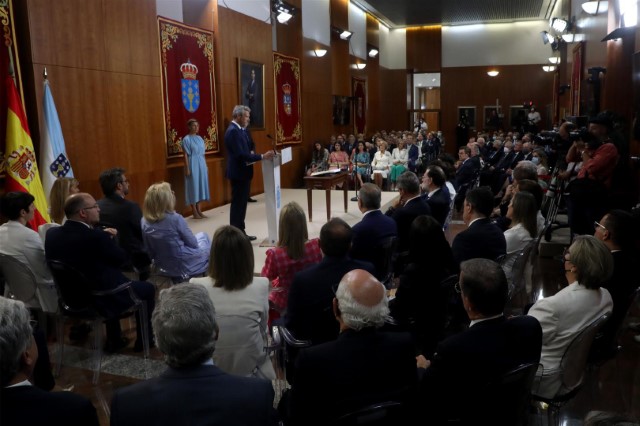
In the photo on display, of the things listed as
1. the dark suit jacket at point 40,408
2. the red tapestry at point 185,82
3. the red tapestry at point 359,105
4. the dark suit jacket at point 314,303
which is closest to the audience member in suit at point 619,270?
the dark suit jacket at point 314,303

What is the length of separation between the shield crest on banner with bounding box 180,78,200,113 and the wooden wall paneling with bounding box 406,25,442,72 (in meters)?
13.6

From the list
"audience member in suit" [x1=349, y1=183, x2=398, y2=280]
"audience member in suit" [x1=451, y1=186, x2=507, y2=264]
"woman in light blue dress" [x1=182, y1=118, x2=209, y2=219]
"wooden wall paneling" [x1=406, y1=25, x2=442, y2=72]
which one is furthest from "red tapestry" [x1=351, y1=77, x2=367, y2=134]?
"audience member in suit" [x1=451, y1=186, x2=507, y2=264]

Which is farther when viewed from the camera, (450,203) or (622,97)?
(622,97)

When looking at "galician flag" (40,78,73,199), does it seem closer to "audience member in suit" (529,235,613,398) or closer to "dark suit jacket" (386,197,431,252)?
"dark suit jacket" (386,197,431,252)

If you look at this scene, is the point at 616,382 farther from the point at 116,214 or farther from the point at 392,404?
the point at 116,214

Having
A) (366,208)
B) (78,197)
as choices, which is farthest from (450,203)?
(78,197)

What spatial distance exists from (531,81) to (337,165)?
11.3 m

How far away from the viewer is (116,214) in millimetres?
4281

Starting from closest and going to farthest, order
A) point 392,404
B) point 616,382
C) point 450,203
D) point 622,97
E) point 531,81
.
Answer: point 392,404
point 616,382
point 450,203
point 622,97
point 531,81

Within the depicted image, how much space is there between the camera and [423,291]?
9.95ft

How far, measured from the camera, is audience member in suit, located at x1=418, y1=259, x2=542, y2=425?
1939mm

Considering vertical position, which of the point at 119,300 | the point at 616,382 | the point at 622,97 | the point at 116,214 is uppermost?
the point at 622,97

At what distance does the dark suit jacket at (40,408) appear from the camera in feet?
4.56

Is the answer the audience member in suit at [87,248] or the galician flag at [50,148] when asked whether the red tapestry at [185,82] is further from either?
the audience member in suit at [87,248]
